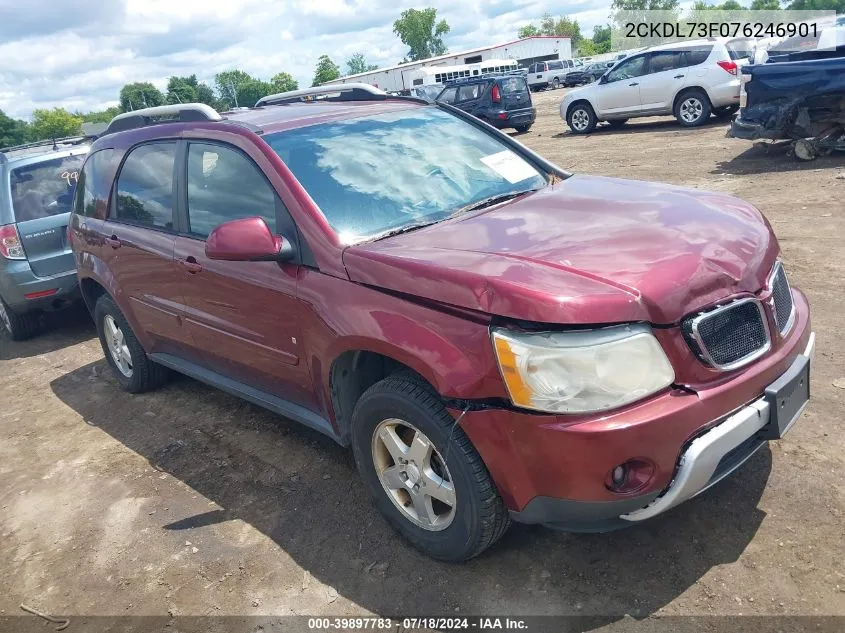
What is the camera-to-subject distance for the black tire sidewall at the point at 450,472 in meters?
2.62

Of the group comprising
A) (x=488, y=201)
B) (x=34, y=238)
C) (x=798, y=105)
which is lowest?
(x=798, y=105)

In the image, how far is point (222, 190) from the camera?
3.76 m

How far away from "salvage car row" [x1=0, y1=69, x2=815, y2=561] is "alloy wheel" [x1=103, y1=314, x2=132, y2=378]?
887 millimetres

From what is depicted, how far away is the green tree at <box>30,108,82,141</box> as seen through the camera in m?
110

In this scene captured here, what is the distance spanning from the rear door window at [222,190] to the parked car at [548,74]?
158ft

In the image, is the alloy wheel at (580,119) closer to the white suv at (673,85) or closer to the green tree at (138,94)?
the white suv at (673,85)

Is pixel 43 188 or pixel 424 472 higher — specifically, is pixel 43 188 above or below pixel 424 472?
above

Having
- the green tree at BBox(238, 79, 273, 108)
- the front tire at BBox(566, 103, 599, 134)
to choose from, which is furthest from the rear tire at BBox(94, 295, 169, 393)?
the green tree at BBox(238, 79, 273, 108)

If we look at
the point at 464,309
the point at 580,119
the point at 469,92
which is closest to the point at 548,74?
the point at 469,92

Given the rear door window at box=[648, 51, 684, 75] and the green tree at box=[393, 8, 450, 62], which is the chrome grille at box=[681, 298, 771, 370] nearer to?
the rear door window at box=[648, 51, 684, 75]

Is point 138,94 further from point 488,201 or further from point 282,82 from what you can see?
A: point 488,201

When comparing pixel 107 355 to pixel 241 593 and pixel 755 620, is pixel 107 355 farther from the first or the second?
pixel 755 620

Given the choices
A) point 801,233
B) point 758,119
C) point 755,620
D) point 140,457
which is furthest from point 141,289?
point 758,119

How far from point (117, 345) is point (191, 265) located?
6.02 feet
